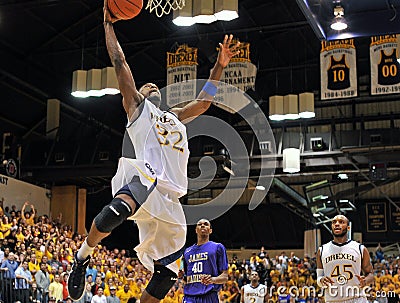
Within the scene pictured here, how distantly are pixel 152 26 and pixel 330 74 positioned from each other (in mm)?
8195

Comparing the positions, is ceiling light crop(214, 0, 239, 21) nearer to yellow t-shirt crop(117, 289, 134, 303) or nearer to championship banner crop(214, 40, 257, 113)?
championship banner crop(214, 40, 257, 113)

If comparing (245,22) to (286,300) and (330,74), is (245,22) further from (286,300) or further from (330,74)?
(286,300)

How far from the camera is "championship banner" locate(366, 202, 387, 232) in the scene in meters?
30.8

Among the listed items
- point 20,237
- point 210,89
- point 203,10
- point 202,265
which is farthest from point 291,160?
point 210,89

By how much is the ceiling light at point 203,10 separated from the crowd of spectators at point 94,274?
23.1ft

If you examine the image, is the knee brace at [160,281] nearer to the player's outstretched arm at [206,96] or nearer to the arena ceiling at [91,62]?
the player's outstretched arm at [206,96]

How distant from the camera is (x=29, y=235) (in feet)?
62.0

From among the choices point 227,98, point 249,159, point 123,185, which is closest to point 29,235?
point 227,98

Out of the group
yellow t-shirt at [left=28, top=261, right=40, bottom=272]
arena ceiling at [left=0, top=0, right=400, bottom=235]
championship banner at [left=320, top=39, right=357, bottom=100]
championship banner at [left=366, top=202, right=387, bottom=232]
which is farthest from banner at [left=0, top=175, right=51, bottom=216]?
championship banner at [left=366, top=202, right=387, bottom=232]

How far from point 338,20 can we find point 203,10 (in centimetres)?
466

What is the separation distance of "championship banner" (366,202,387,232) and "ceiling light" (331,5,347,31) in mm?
22073

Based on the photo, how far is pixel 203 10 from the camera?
14.1 metres

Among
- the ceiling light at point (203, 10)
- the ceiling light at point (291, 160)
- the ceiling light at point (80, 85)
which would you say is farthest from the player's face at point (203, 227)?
the ceiling light at point (291, 160)

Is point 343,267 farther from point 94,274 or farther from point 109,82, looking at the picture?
point 109,82
